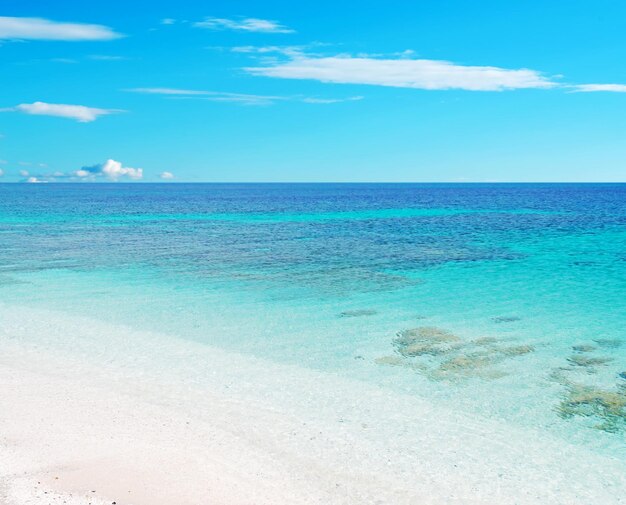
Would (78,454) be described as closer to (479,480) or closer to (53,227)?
(479,480)

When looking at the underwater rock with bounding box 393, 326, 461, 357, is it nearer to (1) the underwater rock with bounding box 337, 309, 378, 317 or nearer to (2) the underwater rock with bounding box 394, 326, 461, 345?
(2) the underwater rock with bounding box 394, 326, 461, 345

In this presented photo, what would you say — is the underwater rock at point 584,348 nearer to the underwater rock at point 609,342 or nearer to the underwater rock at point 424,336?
the underwater rock at point 609,342

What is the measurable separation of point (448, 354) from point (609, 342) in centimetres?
539

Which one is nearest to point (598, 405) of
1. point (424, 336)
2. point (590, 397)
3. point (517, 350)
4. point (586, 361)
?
point (590, 397)

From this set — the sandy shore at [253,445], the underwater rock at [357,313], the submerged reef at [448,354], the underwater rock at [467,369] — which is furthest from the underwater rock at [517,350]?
the underwater rock at [357,313]

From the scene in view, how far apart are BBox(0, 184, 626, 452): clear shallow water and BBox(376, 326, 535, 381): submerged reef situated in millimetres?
57

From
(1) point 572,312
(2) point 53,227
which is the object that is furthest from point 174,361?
(2) point 53,227

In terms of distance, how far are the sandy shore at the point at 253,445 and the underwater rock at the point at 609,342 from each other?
7362mm

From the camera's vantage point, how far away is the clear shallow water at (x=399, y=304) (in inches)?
549

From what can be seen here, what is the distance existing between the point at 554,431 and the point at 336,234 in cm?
3868

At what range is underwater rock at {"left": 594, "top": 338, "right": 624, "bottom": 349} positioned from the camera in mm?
17312

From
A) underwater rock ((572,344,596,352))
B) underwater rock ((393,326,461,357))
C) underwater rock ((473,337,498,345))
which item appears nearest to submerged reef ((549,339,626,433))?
underwater rock ((572,344,596,352))

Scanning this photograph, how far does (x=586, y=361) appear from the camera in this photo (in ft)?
51.6

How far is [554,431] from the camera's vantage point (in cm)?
1154
